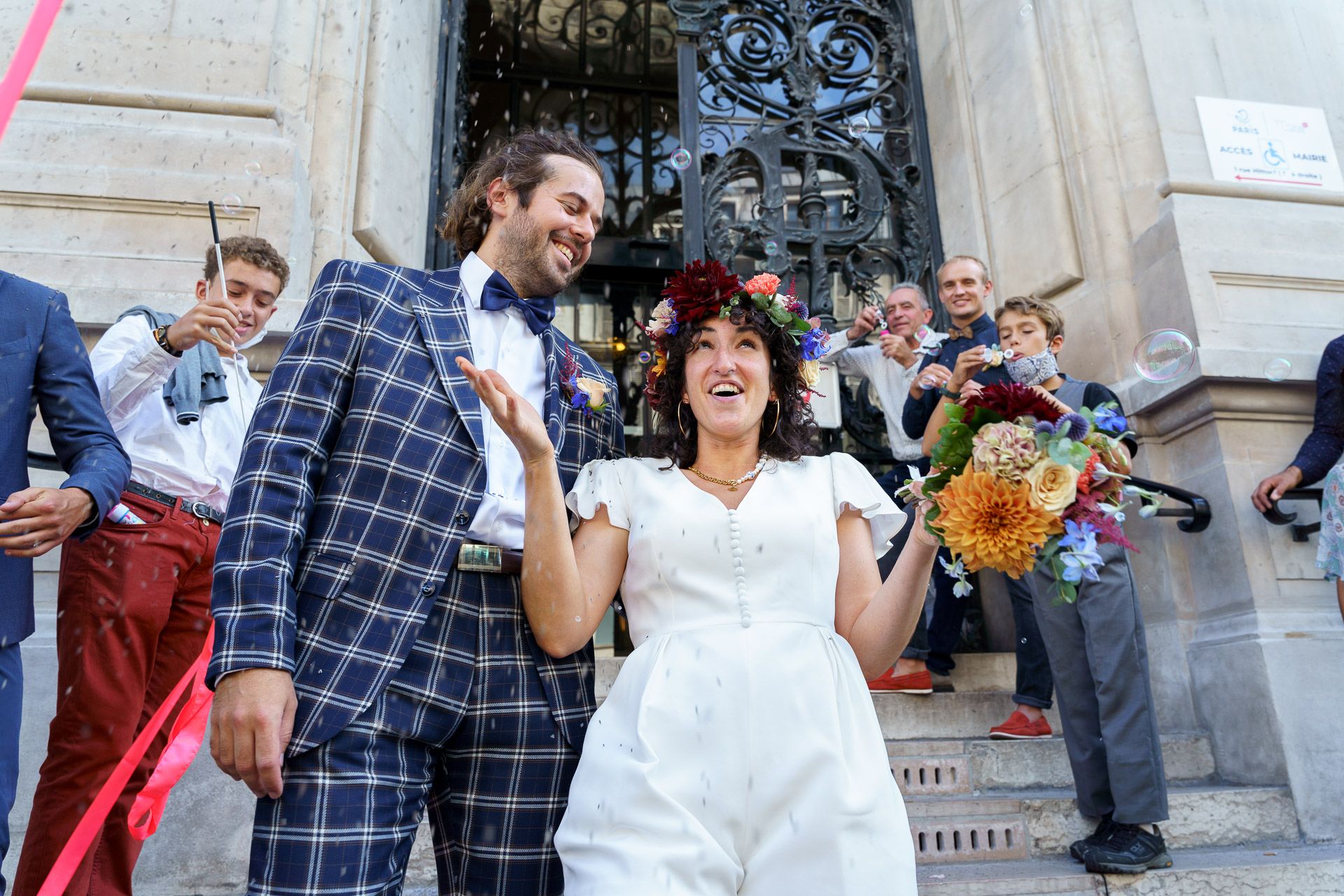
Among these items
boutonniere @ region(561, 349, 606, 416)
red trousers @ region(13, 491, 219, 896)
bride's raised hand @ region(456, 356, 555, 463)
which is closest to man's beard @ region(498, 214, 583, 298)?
boutonniere @ region(561, 349, 606, 416)

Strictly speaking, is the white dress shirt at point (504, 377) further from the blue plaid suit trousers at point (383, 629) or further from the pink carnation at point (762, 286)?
the pink carnation at point (762, 286)

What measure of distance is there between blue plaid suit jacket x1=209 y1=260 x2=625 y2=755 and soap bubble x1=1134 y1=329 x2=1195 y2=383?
10.2 ft

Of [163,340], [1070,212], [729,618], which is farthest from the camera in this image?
[1070,212]

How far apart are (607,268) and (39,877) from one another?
635 cm

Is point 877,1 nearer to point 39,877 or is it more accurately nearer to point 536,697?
point 536,697

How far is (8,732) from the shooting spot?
2.28 metres

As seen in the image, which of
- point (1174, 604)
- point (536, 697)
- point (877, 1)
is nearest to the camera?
point (536, 697)

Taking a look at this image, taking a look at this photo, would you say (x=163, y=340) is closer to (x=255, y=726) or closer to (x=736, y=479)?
(x=255, y=726)

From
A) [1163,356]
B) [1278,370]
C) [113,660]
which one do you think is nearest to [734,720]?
[113,660]

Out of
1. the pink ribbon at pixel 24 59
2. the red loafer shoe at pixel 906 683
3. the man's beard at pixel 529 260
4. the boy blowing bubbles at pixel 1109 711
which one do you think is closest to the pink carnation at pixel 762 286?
the man's beard at pixel 529 260

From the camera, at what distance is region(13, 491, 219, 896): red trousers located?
2.81 meters

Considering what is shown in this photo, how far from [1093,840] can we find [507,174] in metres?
3.05

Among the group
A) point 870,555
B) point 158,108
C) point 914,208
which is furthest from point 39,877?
point 914,208

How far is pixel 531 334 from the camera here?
7.74 feet
